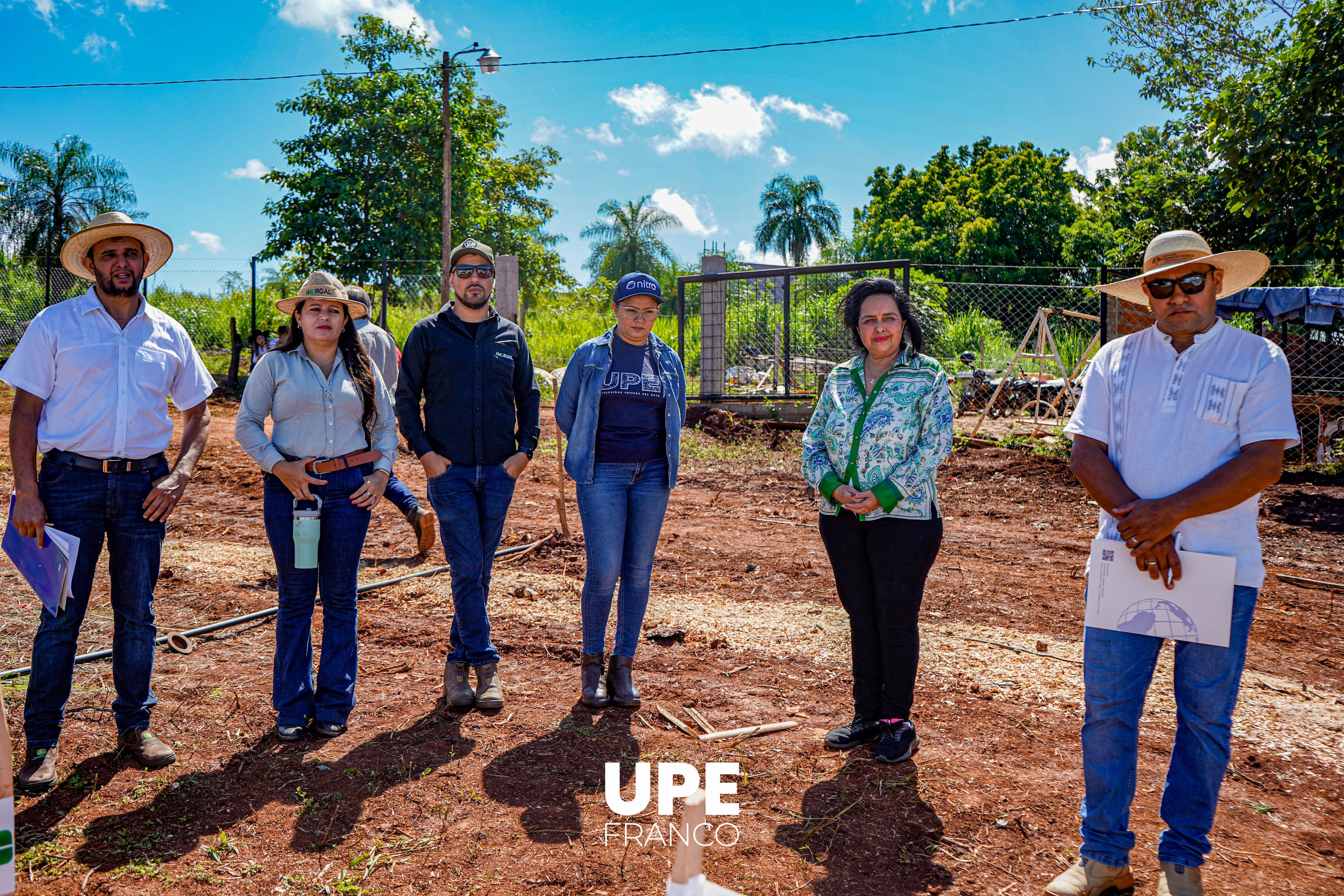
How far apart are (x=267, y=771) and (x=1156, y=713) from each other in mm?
3895

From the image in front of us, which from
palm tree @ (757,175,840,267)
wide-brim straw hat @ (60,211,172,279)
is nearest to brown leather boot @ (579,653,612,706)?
wide-brim straw hat @ (60,211,172,279)

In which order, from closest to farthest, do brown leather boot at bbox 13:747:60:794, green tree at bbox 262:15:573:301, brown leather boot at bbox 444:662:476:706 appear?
brown leather boot at bbox 13:747:60:794 < brown leather boot at bbox 444:662:476:706 < green tree at bbox 262:15:573:301

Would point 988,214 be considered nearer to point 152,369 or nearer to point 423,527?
point 423,527

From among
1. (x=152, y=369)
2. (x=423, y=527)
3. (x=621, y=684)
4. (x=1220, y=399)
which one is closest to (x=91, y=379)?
(x=152, y=369)

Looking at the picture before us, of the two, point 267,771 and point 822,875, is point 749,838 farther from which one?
point 267,771

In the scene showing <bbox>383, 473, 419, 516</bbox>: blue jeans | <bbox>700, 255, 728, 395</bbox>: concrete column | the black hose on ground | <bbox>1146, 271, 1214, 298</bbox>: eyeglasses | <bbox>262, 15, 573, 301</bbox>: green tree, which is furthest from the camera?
<bbox>262, 15, 573, 301</bbox>: green tree

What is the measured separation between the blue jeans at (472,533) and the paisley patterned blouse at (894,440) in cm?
148

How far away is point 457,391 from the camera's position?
4.16 meters

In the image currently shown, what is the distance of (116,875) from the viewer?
2.88m

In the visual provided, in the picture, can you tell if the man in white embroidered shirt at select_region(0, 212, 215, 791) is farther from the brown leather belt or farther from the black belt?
the brown leather belt

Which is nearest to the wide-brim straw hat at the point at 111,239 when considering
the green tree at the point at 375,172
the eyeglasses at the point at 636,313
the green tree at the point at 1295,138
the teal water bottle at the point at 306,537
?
the teal water bottle at the point at 306,537

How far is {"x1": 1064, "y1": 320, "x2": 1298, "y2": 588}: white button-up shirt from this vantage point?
2.64 m

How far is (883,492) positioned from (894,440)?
23 centimetres

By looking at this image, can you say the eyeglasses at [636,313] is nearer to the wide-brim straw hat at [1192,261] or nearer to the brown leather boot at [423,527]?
the wide-brim straw hat at [1192,261]
